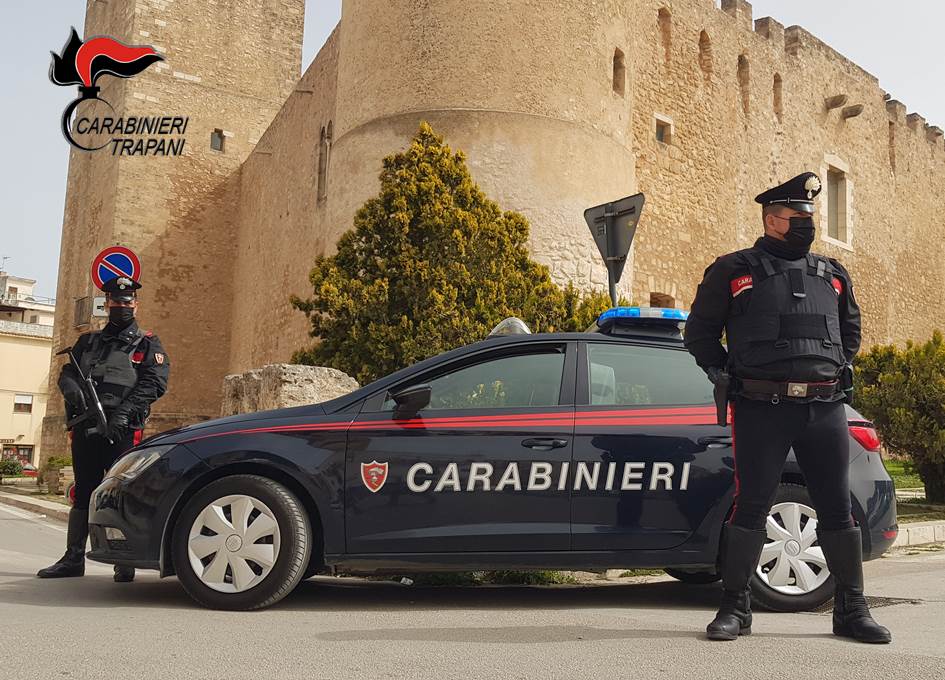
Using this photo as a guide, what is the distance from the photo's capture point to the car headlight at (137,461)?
15.4ft

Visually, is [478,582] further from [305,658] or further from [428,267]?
[428,267]

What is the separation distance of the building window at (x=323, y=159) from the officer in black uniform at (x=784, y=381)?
17444 mm

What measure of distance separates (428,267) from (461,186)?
116 centimetres

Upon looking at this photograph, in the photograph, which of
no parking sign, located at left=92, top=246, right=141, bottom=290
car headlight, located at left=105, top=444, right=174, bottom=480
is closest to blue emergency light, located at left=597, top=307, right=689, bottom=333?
car headlight, located at left=105, top=444, right=174, bottom=480

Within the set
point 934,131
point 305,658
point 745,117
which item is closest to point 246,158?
point 745,117

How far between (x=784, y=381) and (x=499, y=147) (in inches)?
407

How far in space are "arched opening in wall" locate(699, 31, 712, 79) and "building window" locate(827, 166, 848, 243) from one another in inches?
227

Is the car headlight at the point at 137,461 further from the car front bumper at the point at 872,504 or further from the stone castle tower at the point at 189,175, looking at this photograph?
the stone castle tower at the point at 189,175

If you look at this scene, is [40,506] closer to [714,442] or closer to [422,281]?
[422,281]

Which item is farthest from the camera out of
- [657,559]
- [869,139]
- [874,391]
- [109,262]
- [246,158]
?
[246,158]

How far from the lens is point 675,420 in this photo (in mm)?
4789

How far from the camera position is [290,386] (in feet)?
26.4

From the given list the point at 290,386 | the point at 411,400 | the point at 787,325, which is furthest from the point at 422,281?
the point at 787,325

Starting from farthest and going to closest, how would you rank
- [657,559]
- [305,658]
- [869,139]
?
[869,139], [657,559], [305,658]
